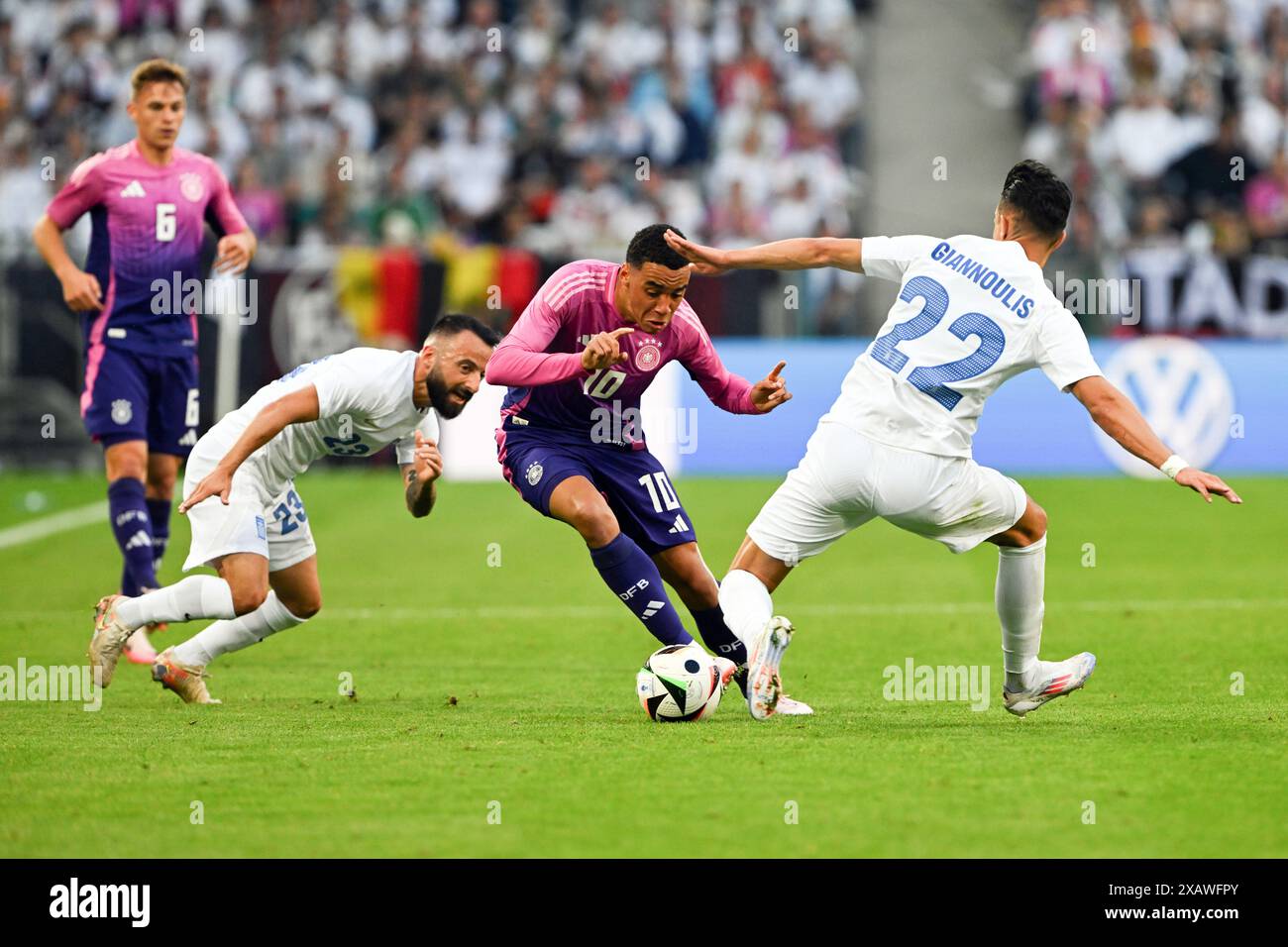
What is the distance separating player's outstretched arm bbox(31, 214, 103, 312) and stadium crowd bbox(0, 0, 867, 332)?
11162mm

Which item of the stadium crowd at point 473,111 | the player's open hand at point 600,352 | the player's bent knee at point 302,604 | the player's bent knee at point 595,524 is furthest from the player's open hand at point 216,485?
the stadium crowd at point 473,111

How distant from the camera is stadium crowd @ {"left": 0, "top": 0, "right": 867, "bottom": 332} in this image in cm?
2191

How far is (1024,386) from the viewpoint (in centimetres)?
1870

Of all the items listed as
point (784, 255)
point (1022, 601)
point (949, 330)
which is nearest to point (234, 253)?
point (784, 255)

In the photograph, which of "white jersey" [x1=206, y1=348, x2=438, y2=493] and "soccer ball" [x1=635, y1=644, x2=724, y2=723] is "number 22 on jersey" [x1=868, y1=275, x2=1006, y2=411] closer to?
"soccer ball" [x1=635, y1=644, x2=724, y2=723]

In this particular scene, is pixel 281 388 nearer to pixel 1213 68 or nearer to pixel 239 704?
pixel 239 704

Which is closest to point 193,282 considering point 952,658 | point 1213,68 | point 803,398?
point 952,658

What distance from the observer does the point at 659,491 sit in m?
7.86

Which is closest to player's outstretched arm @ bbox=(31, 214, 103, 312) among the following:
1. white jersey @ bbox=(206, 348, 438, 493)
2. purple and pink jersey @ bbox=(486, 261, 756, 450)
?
white jersey @ bbox=(206, 348, 438, 493)

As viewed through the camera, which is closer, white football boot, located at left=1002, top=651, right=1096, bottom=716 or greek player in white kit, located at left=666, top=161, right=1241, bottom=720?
greek player in white kit, located at left=666, top=161, right=1241, bottom=720

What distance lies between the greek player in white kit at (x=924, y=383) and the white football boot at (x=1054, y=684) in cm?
64

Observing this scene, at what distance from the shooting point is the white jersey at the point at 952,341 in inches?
275

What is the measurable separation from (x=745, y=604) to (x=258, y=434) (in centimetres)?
195
